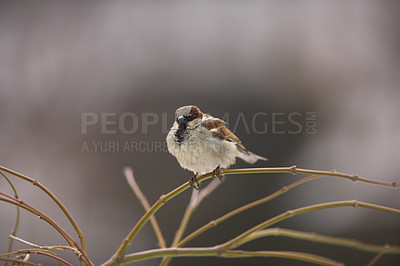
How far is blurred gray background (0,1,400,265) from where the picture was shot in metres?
1.75

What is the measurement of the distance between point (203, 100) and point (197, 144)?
89 centimetres

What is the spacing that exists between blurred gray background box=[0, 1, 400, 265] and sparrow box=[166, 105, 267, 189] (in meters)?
0.71

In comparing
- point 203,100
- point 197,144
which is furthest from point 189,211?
point 203,100

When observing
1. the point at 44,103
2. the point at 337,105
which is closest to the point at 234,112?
the point at 337,105

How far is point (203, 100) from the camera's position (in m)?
1.81

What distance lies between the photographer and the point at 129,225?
5.95 feet

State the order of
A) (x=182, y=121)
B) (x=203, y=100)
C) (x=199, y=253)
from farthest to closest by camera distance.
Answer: (x=203, y=100)
(x=182, y=121)
(x=199, y=253)

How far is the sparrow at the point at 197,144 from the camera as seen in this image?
927mm

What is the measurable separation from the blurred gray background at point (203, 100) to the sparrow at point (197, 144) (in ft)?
2.32

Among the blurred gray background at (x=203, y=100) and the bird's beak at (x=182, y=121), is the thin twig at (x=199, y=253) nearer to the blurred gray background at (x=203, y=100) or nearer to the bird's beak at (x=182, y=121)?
the bird's beak at (x=182, y=121)

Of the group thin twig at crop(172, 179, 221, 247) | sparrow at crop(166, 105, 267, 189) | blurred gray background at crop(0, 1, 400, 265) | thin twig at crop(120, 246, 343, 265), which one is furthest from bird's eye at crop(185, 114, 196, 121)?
blurred gray background at crop(0, 1, 400, 265)

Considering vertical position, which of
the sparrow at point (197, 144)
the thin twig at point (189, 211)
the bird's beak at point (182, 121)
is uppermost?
the bird's beak at point (182, 121)

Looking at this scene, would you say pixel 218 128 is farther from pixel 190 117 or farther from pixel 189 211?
pixel 189 211

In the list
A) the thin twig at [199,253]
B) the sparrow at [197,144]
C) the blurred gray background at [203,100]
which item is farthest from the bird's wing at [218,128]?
the blurred gray background at [203,100]
